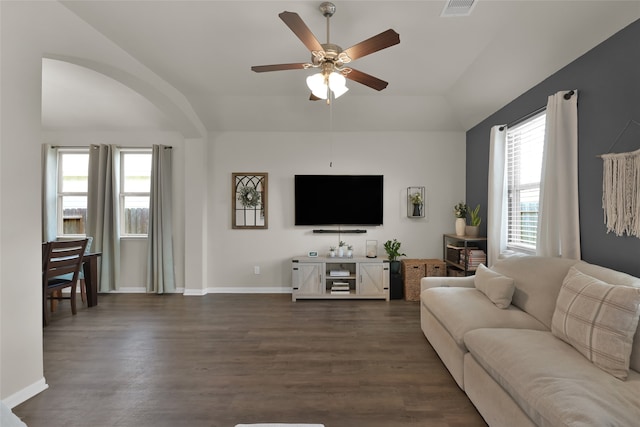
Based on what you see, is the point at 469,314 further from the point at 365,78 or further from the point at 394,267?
the point at 394,267

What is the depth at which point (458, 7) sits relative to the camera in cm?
238

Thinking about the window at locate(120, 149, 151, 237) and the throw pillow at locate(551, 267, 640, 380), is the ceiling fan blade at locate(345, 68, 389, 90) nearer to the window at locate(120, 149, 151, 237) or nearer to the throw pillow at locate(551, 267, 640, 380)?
the throw pillow at locate(551, 267, 640, 380)

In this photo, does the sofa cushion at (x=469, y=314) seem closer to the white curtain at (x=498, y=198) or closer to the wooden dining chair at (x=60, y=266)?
the white curtain at (x=498, y=198)

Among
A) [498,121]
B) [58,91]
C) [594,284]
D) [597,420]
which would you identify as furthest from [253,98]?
[597,420]

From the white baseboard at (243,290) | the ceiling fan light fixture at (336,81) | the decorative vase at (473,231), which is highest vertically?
the ceiling fan light fixture at (336,81)

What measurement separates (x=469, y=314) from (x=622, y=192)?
131 cm

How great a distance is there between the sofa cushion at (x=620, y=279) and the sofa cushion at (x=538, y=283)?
0.52ft

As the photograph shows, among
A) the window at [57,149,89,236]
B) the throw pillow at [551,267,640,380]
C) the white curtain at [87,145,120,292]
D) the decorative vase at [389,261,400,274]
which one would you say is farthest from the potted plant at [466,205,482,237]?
the window at [57,149,89,236]

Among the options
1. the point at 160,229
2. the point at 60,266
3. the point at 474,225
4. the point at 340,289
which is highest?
the point at 474,225

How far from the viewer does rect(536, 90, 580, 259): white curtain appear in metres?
2.59

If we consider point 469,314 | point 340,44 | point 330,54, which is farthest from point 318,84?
point 469,314

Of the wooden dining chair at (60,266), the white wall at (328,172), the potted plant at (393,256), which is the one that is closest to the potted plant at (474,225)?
the white wall at (328,172)

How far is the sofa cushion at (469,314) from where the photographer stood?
7.33 ft

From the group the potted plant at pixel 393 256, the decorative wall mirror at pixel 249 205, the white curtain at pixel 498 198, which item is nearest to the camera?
the white curtain at pixel 498 198
